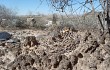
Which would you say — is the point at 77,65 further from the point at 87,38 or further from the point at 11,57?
the point at 11,57

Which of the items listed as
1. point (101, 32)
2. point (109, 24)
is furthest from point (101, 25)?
point (101, 32)

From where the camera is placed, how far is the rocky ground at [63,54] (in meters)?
4.43

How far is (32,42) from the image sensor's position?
5.82m

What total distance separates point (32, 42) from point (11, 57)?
537 millimetres

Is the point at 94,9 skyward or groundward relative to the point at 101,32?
skyward

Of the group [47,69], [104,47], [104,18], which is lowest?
[47,69]

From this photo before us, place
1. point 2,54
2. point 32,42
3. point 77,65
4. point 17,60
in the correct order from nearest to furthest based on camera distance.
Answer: point 77,65 < point 17,60 < point 32,42 < point 2,54

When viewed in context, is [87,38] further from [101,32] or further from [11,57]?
[11,57]

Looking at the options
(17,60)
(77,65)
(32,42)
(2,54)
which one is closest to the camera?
(77,65)

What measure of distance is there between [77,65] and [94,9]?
6.44 feet

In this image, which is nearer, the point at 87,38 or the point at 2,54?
the point at 87,38

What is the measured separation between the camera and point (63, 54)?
5.00m

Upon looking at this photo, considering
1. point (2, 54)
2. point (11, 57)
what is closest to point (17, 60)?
point (11, 57)

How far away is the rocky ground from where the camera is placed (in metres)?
4.43
